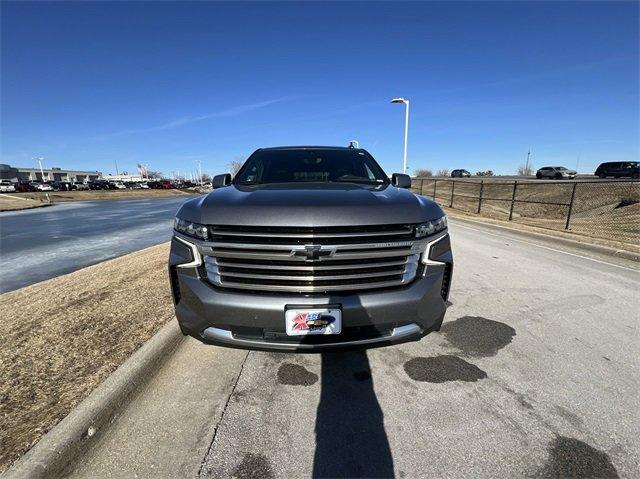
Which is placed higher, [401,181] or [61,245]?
[401,181]

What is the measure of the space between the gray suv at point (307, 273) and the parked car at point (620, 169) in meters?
41.1

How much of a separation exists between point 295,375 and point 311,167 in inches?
89.3

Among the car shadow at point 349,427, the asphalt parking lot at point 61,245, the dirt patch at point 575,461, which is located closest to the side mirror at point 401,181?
the car shadow at point 349,427

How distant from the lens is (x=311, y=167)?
3980 millimetres

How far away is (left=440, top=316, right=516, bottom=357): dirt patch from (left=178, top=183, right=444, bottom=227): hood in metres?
1.39

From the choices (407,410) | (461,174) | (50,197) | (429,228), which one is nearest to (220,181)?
(429,228)

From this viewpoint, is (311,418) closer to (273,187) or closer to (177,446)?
(177,446)

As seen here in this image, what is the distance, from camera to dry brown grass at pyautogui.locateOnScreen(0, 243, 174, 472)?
7.30ft

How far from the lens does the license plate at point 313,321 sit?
7.17 ft

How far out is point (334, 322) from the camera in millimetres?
2215

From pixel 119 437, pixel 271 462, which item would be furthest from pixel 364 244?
pixel 119 437

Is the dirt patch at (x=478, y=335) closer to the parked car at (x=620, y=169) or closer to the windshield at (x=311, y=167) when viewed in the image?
the windshield at (x=311, y=167)

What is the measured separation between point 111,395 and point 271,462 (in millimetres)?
1235

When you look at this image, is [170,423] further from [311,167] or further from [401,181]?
[401,181]
